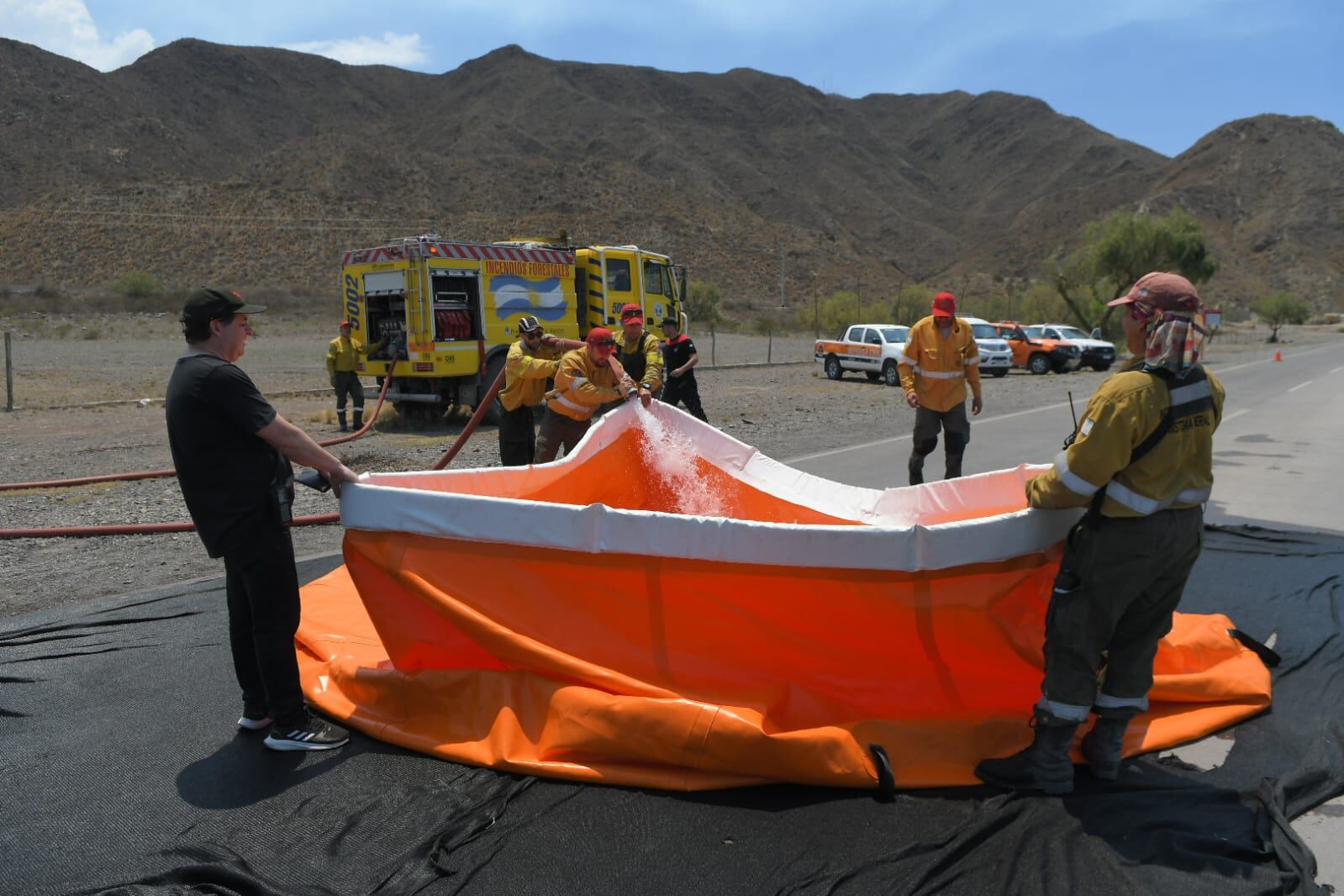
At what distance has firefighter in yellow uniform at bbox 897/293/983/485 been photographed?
727 cm

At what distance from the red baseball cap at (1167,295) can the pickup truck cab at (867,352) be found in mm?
20397

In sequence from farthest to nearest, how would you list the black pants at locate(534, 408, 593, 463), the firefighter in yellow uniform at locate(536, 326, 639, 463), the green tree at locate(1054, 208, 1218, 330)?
the green tree at locate(1054, 208, 1218, 330) < the black pants at locate(534, 408, 593, 463) < the firefighter in yellow uniform at locate(536, 326, 639, 463)

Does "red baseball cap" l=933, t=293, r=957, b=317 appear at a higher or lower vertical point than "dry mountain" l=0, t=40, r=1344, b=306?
lower

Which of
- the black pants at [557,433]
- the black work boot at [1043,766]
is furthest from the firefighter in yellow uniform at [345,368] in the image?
the black work boot at [1043,766]

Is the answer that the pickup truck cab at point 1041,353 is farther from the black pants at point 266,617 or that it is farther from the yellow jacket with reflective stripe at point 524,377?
the black pants at point 266,617

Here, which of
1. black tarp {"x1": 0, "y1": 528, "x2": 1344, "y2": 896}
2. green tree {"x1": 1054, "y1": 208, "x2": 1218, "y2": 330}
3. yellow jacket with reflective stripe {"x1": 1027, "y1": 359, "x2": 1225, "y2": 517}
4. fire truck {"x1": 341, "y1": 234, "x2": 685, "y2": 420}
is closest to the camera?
black tarp {"x1": 0, "y1": 528, "x2": 1344, "y2": 896}

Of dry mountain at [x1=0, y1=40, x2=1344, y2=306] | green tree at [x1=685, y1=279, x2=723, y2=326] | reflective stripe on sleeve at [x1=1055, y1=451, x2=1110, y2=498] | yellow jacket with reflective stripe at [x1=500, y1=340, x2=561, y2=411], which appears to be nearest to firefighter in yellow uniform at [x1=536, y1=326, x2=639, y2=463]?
yellow jacket with reflective stripe at [x1=500, y1=340, x2=561, y2=411]

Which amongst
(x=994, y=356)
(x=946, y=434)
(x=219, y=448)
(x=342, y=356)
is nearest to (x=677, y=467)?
(x=219, y=448)

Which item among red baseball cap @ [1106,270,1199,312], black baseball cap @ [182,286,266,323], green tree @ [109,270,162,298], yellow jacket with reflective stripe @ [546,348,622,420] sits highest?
green tree @ [109,270,162,298]

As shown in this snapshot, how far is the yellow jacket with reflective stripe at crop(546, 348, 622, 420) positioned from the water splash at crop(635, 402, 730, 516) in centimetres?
109

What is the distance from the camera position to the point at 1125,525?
3125 millimetres

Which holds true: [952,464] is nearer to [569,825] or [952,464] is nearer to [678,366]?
[678,366]

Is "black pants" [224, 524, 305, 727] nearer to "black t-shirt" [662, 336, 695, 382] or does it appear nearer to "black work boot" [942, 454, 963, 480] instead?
"black work boot" [942, 454, 963, 480]

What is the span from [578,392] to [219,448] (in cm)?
323
